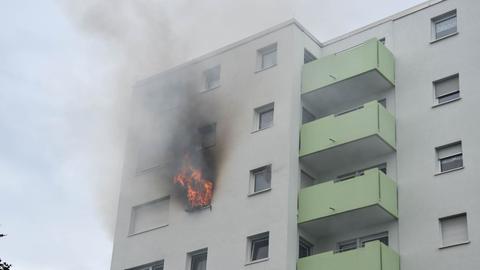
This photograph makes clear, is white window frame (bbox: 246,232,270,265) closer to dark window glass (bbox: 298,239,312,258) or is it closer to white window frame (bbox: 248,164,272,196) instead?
dark window glass (bbox: 298,239,312,258)

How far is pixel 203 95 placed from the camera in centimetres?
4225

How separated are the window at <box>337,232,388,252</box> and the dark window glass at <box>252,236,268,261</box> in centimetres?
273

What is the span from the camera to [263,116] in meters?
39.8

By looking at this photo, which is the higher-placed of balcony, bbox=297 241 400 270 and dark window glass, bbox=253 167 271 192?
dark window glass, bbox=253 167 271 192

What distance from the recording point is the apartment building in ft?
113

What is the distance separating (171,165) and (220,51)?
5.56m

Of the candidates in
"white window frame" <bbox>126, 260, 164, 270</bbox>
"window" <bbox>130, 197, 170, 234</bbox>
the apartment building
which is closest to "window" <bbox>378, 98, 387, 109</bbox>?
the apartment building

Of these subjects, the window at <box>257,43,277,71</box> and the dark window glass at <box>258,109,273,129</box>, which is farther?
the window at <box>257,43,277,71</box>

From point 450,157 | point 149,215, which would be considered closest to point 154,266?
point 149,215

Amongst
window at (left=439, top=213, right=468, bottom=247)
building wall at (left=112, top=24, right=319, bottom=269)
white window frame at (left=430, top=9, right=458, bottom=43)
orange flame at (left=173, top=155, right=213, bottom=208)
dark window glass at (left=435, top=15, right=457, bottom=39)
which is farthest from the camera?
orange flame at (left=173, top=155, right=213, bottom=208)

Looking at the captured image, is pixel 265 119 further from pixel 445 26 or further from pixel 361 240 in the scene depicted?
pixel 445 26

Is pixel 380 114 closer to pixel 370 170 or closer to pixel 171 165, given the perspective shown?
pixel 370 170

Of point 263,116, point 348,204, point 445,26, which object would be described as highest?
point 445,26

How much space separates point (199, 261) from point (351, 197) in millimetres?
7048
